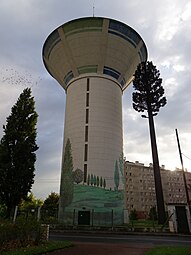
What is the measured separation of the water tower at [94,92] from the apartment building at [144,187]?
46.8 metres

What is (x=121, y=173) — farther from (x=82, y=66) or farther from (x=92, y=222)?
(x=82, y=66)

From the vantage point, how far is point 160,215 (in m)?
26.0

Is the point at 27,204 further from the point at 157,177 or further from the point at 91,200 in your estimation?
the point at 157,177

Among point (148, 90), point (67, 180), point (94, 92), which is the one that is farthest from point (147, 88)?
point (67, 180)

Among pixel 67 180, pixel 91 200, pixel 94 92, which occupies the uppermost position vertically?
pixel 94 92

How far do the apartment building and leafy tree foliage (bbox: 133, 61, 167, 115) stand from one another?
151ft

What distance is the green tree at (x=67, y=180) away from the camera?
27719 millimetres

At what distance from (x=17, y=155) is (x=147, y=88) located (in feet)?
62.2

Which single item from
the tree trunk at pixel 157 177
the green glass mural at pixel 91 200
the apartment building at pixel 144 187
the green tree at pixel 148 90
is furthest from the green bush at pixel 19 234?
the apartment building at pixel 144 187

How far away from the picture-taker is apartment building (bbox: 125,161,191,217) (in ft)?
248

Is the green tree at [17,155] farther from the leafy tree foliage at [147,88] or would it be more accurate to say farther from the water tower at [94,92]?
the leafy tree foliage at [147,88]

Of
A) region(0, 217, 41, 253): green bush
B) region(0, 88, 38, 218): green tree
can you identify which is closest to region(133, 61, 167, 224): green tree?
region(0, 88, 38, 218): green tree

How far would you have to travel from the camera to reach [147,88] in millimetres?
32750

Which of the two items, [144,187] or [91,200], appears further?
[144,187]
